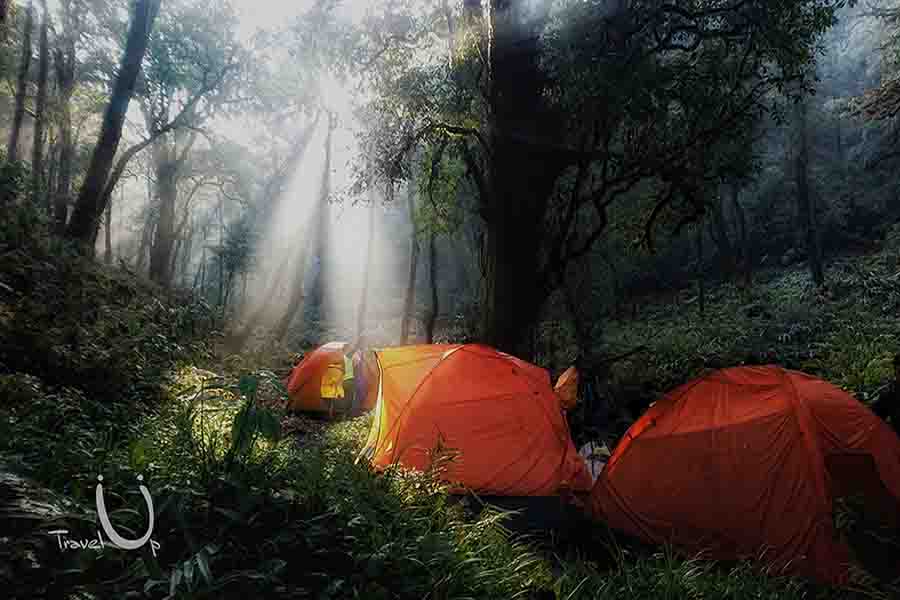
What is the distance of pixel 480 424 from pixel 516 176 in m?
4.37

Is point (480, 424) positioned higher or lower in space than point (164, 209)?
lower

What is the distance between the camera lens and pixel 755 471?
4.98 metres

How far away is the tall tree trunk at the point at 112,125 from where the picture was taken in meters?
9.67

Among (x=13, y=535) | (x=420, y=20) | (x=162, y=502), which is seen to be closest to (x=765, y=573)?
(x=162, y=502)

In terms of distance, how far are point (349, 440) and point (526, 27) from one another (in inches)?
281

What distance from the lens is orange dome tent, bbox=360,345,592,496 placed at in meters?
6.14

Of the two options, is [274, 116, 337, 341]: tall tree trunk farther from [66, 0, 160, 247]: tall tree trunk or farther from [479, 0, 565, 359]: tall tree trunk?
[479, 0, 565, 359]: tall tree trunk

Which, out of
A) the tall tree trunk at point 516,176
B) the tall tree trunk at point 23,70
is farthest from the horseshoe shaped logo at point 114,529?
the tall tree trunk at point 23,70

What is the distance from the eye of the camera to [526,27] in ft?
27.0

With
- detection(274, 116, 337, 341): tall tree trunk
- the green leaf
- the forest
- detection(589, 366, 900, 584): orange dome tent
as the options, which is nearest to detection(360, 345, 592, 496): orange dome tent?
the forest

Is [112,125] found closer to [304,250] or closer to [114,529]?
[114,529]

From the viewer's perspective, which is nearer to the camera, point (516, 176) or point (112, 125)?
point (516, 176)

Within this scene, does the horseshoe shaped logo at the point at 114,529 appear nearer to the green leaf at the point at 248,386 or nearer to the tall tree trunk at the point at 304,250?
the green leaf at the point at 248,386

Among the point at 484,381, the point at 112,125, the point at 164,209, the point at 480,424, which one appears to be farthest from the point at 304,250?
the point at 480,424
